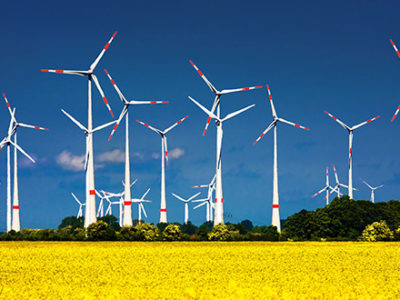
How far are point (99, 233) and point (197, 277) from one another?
73149 mm

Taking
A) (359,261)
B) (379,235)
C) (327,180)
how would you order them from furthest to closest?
(327,180)
(379,235)
(359,261)

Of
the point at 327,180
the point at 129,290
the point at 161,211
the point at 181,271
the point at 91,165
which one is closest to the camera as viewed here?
the point at 129,290

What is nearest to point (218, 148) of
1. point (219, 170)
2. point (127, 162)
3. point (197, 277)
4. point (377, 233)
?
point (219, 170)

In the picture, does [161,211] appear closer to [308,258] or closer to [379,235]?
[379,235]

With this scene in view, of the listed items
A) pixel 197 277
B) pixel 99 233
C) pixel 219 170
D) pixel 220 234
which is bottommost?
pixel 197 277

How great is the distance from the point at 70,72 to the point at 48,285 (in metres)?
94.6

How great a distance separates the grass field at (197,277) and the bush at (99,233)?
46.9 meters

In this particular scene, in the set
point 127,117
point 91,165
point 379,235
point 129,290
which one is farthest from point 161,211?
point 129,290

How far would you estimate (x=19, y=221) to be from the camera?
6112 inches

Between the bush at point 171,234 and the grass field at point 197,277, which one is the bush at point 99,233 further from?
the grass field at point 197,277

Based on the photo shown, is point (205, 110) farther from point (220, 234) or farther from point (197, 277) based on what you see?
point (197, 277)

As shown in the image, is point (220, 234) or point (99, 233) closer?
point (99, 233)

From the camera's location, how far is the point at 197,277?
4053 centimetres

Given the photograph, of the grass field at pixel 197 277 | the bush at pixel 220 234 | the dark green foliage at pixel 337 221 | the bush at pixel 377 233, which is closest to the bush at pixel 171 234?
the bush at pixel 220 234
